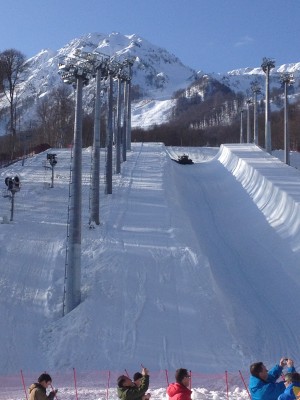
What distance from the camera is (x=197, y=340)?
1463cm

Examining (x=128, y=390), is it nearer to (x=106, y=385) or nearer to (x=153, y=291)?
(x=106, y=385)

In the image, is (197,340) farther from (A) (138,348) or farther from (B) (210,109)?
(B) (210,109)

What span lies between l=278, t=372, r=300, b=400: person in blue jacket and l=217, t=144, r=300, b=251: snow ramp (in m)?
15.7

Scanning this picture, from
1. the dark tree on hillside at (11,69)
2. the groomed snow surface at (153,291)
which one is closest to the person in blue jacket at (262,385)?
the groomed snow surface at (153,291)

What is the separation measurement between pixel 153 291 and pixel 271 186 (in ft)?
49.1

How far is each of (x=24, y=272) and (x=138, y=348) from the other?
599cm

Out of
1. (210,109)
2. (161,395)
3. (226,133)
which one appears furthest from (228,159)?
(210,109)

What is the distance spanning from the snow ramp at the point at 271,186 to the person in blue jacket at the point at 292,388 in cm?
1573

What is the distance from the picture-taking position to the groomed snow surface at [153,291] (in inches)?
539

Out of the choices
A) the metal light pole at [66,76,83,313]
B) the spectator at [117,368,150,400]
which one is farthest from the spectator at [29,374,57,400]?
the metal light pole at [66,76,83,313]

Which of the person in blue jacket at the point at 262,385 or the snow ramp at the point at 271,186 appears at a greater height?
the snow ramp at the point at 271,186

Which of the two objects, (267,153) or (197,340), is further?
(267,153)

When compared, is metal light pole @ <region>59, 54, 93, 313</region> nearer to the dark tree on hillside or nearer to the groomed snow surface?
the groomed snow surface

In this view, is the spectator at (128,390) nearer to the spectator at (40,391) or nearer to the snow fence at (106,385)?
the spectator at (40,391)
